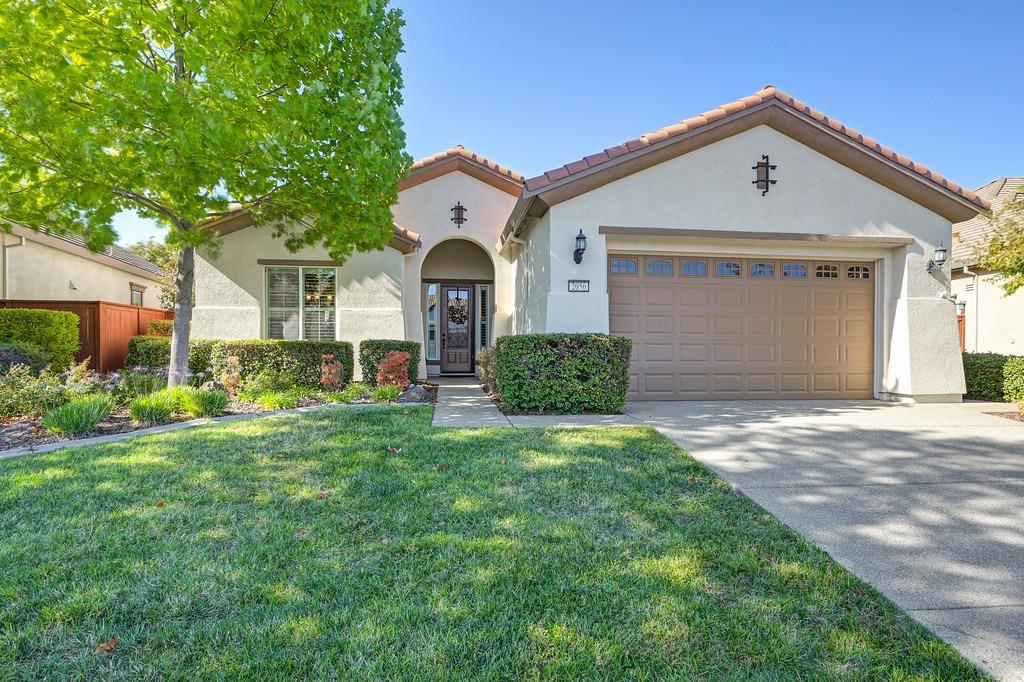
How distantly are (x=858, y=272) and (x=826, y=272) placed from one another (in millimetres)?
662

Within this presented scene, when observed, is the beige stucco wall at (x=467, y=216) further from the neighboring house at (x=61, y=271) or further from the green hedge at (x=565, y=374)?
the neighboring house at (x=61, y=271)

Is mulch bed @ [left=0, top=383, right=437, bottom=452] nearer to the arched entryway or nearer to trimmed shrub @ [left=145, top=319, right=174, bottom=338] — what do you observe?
trimmed shrub @ [left=145, top=319, right=174, bottom=338]

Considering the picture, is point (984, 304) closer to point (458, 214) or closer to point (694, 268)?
point (694, 268)

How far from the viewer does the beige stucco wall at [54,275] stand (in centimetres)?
1227

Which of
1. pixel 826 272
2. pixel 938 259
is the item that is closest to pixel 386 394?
pixel 826 272

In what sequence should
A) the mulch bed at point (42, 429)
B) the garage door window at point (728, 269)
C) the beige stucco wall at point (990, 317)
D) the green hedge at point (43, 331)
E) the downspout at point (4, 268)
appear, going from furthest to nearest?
the beige stucco wall at point (990, 317)
the downspout at point (4, 268)
the green hedge at point (43, 331)
the garage door window at point (728, 269)
the mulch bed at point (42, 429)

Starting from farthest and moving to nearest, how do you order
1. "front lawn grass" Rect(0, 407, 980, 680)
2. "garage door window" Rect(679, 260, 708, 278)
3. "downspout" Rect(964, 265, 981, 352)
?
"downspout" Rect(964, 265, 981, 352) → "garage door window" Rect(679, 260, 708, 278) → "front lawn grass" Rect(0, 407, 980, 680)

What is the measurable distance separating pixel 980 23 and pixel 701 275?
24.4ft

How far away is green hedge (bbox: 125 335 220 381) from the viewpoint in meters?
9.91

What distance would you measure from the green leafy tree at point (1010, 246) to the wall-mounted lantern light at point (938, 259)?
71 cm

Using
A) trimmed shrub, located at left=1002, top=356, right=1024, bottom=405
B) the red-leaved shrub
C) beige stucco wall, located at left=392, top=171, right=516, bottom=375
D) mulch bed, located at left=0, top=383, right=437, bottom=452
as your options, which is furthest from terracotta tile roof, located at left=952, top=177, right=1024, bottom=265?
mulch bed, located at left=0, top=383, right=437, bottom=452

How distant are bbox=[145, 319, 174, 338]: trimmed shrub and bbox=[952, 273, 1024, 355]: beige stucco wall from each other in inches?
855

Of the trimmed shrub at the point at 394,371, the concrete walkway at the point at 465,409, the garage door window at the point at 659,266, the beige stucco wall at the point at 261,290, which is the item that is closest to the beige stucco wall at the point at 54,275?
the beige stucco wall at the point at 261,290

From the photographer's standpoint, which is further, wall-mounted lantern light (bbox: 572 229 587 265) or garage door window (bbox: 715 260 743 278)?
garage door window (bbox: 715 260 743 278)
